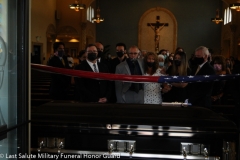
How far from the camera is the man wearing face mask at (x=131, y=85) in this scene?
4321 mm

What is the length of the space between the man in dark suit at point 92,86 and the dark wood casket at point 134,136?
169cm

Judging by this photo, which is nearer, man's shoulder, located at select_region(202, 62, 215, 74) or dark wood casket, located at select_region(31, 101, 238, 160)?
dark wood casket, located at select_region(31, 101, 238, 160)

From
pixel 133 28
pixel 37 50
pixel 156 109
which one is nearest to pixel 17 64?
pixel 156 109

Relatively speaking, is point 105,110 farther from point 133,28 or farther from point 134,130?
point 133,28

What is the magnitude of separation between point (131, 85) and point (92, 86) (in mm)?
687

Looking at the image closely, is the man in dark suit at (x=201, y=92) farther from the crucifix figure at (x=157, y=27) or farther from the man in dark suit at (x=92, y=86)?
the crucifix figure at (x=157, y=27)

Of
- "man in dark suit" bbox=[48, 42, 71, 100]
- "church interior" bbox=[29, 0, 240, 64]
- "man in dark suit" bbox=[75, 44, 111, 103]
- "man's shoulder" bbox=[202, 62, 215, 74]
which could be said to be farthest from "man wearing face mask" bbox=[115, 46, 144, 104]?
"church interior" bbox=[29, 0, 240, 64]

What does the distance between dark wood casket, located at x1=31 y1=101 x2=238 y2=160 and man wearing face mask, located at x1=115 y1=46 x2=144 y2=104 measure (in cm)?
135

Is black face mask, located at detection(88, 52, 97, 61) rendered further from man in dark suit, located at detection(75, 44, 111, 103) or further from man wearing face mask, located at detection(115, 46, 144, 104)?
man wearing face mask, located at detection(115, 46, 144, 104)

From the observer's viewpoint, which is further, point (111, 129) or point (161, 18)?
point (161, 18)

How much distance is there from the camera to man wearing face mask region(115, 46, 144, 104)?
14.2ft

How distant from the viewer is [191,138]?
8.83ft

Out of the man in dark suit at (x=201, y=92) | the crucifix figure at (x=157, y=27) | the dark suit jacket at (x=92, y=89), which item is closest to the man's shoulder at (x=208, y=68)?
the man in dark suit at (x=201, y=92)

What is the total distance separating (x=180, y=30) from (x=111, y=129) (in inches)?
867
